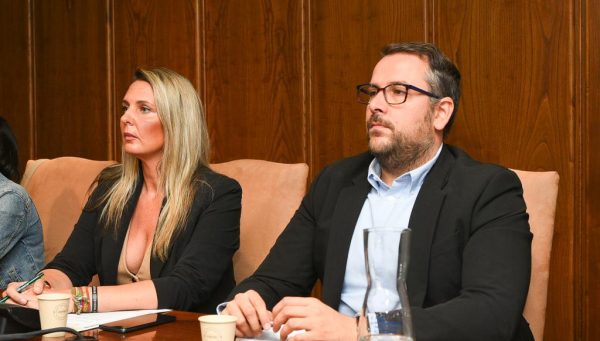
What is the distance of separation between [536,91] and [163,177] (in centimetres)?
145

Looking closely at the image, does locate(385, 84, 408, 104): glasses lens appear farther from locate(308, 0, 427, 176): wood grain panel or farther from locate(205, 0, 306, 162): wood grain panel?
locate(205, 0, 306, 162): wood grain panel

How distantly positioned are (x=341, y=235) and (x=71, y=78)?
9.96 ft

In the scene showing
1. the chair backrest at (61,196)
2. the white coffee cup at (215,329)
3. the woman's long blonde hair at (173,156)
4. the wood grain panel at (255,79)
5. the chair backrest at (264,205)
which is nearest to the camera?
the white coffee cup at (215,329)

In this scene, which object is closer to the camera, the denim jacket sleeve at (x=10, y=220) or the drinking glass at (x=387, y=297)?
the drinking glass at (x=387, y=297)

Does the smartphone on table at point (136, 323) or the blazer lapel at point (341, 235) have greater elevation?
the blazer lapel at point (341, 235)

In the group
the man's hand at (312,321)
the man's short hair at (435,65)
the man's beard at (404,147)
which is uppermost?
the man's short hair at (435,65)

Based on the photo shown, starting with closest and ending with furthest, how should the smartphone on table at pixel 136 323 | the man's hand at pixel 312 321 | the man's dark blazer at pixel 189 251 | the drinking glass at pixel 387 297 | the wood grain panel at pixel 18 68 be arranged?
1. the drinking glass at pixel 387 297
2. the man's hand at pixel 312 321
3. the smartphone on table at pixel 136 323
4. the man's dark blazer at pixel 189 251
5. the wood grain panel at pixel 18 68

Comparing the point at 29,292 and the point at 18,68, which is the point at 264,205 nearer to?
the point at 29,292

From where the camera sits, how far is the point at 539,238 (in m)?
2.11

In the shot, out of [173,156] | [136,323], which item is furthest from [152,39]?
[136,323]

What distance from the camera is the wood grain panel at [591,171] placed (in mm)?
2971

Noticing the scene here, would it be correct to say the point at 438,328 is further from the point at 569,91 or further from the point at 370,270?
the point at 569,91

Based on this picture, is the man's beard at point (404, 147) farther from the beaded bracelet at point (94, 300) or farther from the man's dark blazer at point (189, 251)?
the beaded bracelet at point (94, 300)

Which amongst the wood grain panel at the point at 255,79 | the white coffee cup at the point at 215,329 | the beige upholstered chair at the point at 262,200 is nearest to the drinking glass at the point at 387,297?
the white coffee cup at the point at 215,329
